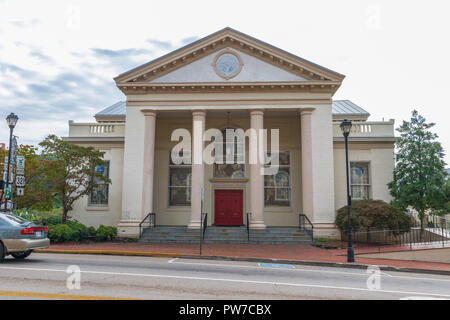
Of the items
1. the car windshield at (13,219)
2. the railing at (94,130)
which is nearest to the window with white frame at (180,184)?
the railing at (94,130)

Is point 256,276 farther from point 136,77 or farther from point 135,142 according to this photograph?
point 136,77

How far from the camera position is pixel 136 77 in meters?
22.0

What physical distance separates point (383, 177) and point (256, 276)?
51.8 ft

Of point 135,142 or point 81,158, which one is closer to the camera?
point 81,158

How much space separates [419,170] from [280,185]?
855cm

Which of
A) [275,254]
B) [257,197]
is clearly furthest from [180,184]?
[275,254]

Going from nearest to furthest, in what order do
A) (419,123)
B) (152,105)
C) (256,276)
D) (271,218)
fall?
(256,276) < (419,123) < (152,105) < (271,218)

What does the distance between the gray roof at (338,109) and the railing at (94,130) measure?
782 cm

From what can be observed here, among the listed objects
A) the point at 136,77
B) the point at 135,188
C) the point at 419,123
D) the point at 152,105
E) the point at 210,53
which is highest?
the point at 210,53

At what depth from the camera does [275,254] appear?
15.7 meters

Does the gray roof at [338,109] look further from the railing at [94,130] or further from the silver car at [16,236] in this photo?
the silver car at [16,236]

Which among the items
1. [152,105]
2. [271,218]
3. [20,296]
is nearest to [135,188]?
[152,105]

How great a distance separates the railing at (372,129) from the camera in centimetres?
2336

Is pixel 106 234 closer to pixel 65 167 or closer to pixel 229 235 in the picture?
pixel 65 167
